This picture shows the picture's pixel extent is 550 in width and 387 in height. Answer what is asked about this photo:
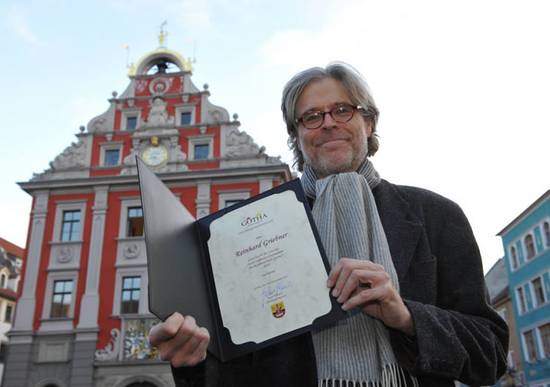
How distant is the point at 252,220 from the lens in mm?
1628

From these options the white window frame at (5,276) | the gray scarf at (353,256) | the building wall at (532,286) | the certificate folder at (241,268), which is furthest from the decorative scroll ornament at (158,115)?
the certificate folder at (241,268)

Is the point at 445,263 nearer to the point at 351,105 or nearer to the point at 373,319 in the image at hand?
the point at 373,319

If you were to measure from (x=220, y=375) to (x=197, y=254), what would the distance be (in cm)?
37

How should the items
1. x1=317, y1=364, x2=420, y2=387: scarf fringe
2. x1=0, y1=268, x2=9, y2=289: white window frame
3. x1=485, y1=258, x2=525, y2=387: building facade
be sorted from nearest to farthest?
x1=317, y1=364, x2=420, y2=387: scarf fringe < x1=485, y1=258, x2=525, y2=387: building facade < x1=0, y1=268, x2=9, y2=289: white window frame

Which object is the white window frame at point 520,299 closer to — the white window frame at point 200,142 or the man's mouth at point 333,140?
the white window frame at point 200,142

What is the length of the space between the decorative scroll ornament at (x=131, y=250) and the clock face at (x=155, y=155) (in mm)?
3125

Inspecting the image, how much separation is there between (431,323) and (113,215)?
1841cm

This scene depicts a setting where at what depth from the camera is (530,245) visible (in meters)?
24.1

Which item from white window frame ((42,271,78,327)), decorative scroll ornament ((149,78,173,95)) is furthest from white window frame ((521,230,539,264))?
white window frame ((42,271,78,327))

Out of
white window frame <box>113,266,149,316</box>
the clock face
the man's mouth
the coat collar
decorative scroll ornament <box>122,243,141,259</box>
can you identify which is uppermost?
the clock face

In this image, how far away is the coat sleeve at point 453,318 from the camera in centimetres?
141

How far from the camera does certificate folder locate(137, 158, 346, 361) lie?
4.68 feet

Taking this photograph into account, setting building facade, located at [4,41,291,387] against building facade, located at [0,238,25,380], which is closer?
building facade, located at [4,41,291,387]
